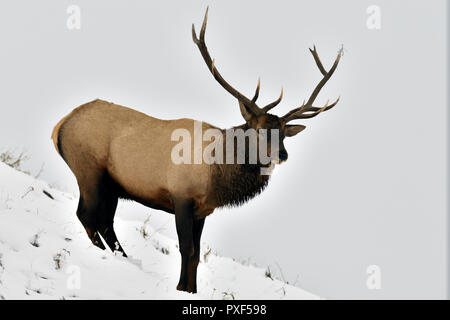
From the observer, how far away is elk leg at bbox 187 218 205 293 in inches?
303

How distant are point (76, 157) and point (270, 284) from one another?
3.10 m

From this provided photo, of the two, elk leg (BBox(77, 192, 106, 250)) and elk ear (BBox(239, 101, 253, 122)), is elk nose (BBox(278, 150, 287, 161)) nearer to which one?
elk ear (BBox(239, 101, 253, 122))

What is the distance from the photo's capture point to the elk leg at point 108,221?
8.32 metres

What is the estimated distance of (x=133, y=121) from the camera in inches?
333

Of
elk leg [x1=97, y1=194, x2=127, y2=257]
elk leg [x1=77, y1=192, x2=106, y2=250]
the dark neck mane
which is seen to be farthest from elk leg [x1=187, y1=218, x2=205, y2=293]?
elk leg [x1=77, y1=192, x2=106, y2=250]

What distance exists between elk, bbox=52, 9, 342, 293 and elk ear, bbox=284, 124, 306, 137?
1cm

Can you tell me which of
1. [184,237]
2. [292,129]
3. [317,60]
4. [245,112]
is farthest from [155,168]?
[317,60]

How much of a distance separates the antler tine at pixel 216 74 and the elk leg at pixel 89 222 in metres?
2.26

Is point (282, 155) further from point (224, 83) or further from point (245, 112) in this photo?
point (224, 83)

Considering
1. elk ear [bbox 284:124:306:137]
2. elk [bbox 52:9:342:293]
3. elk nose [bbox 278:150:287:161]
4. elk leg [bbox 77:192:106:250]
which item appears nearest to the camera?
elk nose [bbox 278:150:287:161]

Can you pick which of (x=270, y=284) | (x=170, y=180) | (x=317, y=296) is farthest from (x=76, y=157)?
(x=317, y=296)

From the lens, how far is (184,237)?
7602 mm

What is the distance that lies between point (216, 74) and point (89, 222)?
2.43m
